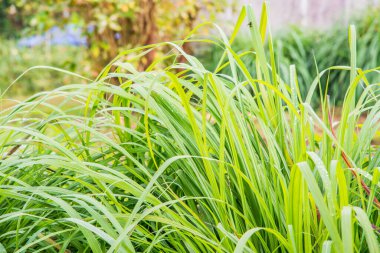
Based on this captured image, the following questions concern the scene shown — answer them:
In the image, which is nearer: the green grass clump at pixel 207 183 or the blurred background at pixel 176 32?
the green grass clump at pixel 207 183

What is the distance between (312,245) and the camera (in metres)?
1.37

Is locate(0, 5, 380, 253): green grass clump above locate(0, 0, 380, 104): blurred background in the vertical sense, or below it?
above

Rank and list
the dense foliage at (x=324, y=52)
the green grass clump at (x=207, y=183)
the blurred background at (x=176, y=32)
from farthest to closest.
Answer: the dense foliage at (x=324, y=52)
the blurred background at (x=176, y=32)
the green grass clump at (x=207, y=183)

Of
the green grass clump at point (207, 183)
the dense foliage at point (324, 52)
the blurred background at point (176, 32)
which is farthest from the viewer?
the dense foliage at point (324, 52)

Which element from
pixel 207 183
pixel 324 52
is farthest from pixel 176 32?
pixel 207 183

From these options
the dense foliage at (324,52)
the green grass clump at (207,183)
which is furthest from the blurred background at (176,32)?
the green grass clump at (207,183)

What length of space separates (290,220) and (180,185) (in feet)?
1.05

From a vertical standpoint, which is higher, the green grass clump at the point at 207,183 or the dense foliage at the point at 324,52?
the green grass clump at the point at 207,183

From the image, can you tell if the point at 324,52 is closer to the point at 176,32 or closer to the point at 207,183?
the point at 176,32

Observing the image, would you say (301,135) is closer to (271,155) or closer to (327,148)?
(271,155)

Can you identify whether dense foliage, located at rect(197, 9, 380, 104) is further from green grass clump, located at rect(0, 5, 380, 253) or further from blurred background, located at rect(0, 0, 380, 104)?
green grass clump, located at rect(0, 5, 380, 253)

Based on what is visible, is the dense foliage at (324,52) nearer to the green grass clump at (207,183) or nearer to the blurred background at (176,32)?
the blurred background at (176,32)

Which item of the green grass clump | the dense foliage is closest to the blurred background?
the dense foliage

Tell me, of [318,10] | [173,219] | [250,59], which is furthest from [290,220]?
[318,10]
